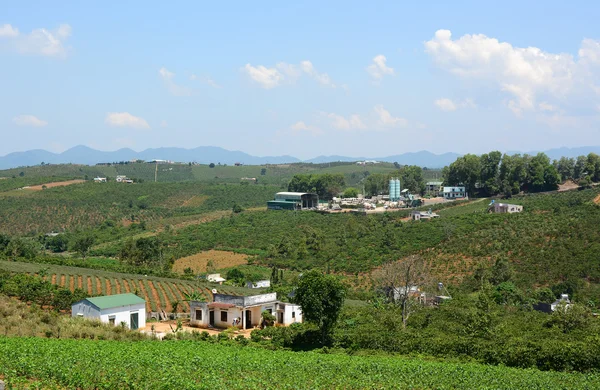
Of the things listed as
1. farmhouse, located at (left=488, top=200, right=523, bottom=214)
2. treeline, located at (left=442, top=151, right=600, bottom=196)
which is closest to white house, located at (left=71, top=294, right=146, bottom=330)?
farmhouse, located at (left=488, top=200, right=523, bottom=214)

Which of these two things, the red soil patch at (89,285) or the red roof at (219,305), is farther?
the red soil patch at (89,285)

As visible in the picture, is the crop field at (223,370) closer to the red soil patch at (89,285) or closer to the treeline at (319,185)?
the red soil patch at (89,285)

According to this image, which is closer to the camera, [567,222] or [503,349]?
[503,349]

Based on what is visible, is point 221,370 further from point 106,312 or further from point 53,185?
point 53,185

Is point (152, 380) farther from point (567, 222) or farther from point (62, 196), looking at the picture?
point (62, 196)

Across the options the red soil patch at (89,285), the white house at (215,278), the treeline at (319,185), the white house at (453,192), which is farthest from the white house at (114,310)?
the treeline at (319,185)

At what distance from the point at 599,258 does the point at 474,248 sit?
10.5m

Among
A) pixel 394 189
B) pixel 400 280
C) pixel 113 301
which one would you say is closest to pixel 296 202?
pixel 394 189

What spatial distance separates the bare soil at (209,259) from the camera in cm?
5725

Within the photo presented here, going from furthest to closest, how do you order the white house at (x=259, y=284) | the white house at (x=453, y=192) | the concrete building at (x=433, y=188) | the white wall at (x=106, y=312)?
the concrete building at (x=433, y=188), the white house at (x=453, y=192), the white house at (x=259, y=284), the white wall at (x=106, y=312)

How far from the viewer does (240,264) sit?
190 ft

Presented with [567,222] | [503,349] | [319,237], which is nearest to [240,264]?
[319,237]

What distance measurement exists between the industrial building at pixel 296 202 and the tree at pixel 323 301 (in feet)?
188

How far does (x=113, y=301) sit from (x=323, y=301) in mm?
11693
